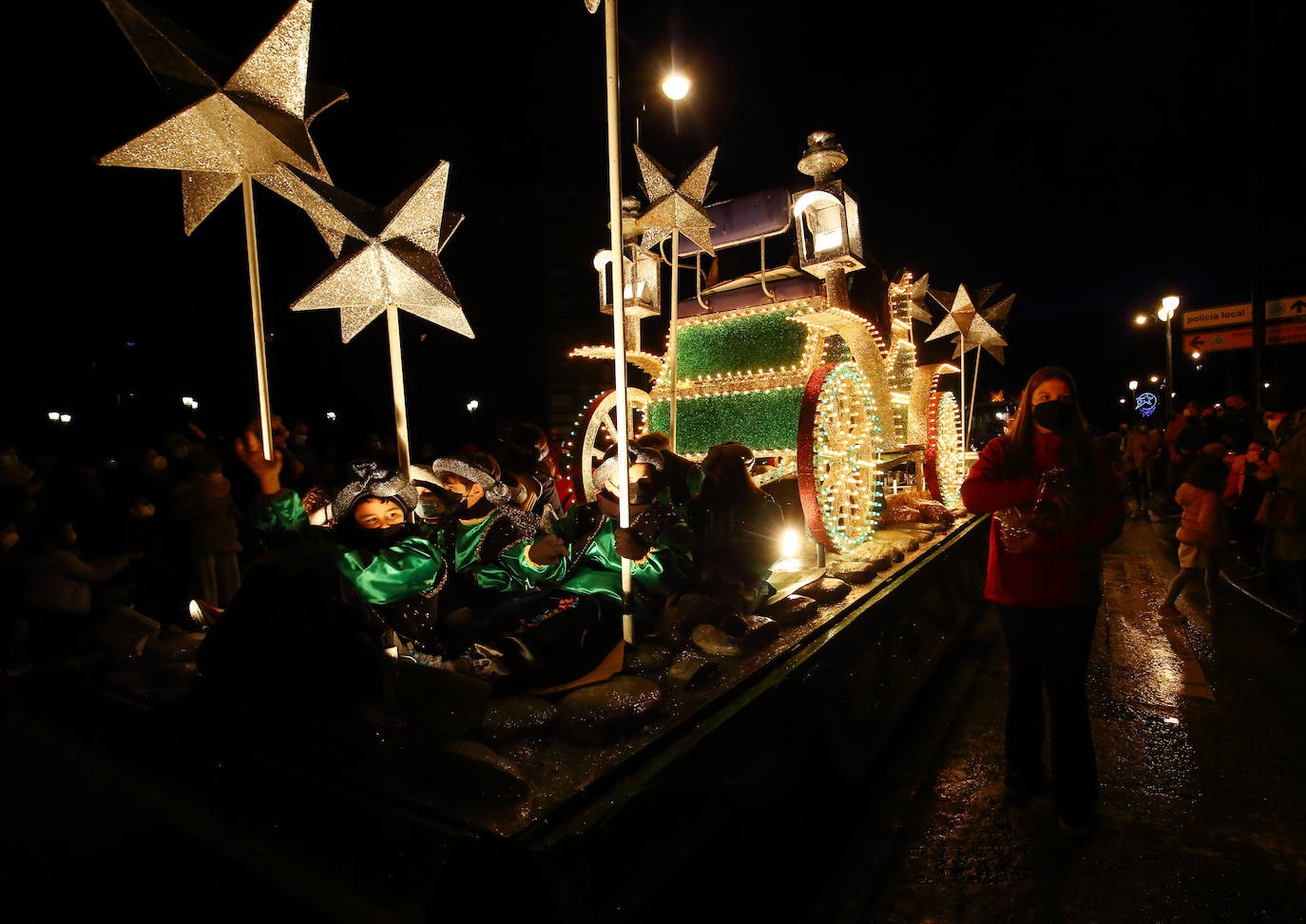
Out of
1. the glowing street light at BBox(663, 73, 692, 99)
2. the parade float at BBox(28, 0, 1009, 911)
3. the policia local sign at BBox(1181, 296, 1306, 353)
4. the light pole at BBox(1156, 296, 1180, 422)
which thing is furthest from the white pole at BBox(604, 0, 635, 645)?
the policia local sign at BBox(1181, 296, 1306, 353)

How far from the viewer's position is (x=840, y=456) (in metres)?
5.25

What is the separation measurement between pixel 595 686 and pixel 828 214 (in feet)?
14.8

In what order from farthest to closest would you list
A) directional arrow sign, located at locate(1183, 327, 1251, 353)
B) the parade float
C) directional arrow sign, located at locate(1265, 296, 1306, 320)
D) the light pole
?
directional arrow sign, located at locate(1183, 327, 1251, 353), directional arrow sign, located at locate(1265, 296, 1306, 320), the light pole, the parade float

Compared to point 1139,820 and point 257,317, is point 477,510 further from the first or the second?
point 1139,820

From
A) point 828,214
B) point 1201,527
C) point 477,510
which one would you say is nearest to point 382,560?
point 477,510

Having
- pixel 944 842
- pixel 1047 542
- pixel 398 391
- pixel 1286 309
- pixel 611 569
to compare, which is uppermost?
pixel 1286 309

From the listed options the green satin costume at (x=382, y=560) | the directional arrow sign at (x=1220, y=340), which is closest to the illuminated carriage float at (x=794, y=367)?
the green satin costume at (x=382, y=560)

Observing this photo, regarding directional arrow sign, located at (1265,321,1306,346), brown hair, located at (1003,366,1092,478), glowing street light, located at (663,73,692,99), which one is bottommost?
brown hair, located at (1003,366,1092,478)

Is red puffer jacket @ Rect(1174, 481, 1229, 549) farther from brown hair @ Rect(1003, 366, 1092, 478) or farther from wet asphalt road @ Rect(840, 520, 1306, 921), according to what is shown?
brown hair @ Rect(1003, 366, 1092, 478)

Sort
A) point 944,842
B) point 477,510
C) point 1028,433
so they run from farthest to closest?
point 477,510, point 1028,433, point 944,842

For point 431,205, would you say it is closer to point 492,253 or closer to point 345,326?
point 345,326

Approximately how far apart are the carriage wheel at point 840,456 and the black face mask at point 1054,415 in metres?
1.74

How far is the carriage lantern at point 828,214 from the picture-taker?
5.41 meters

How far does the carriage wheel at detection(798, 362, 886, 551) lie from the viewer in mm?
4570
